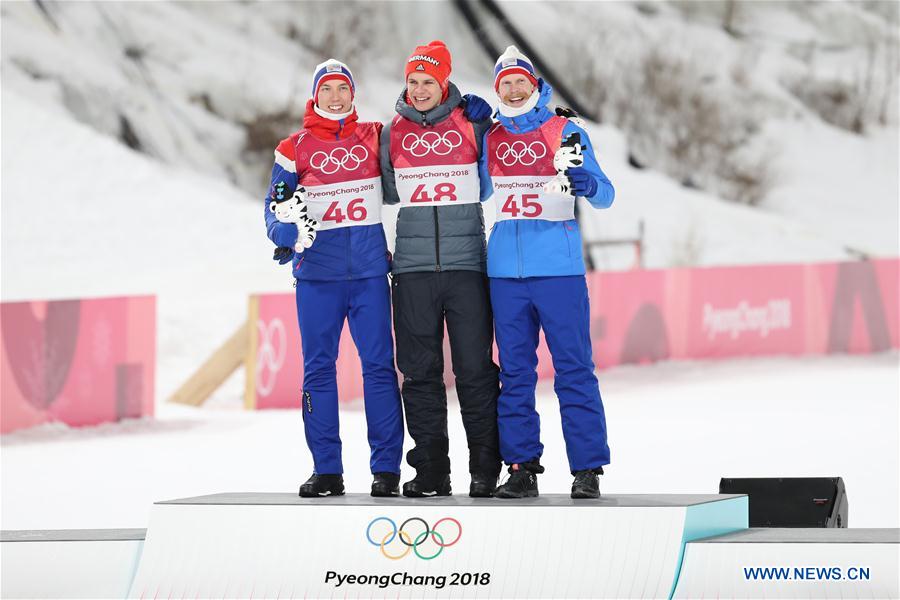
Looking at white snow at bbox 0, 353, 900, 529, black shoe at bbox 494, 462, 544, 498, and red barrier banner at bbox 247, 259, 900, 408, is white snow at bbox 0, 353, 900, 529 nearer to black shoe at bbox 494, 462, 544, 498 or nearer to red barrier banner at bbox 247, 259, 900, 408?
red barrier banner at bbox 247, 259, 900, 408

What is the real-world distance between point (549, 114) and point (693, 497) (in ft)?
5.02

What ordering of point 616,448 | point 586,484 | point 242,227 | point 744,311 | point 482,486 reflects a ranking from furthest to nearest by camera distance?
point 242,227 → point 744,311 → point 616,448 → point 482,486 → point 586,484

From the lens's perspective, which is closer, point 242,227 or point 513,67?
point 513,67

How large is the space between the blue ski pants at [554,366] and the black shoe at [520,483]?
0.03 m

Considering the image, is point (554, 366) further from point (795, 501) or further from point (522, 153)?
point (795, 501)

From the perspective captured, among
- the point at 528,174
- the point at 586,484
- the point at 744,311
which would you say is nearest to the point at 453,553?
the point at 586,484

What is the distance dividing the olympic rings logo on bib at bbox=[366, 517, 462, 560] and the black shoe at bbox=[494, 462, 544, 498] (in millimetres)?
409

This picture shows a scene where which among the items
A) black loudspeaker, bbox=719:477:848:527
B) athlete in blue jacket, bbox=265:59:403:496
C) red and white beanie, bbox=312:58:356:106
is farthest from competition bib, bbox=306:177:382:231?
black loudspeaker, bbox=719:477:848:527

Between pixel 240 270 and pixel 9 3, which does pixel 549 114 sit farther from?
pixel 9 3

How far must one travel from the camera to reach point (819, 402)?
10445 millimetres

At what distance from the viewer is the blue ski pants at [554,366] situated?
466cm

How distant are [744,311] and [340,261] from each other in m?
9.21

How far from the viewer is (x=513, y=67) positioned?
4.71 metres

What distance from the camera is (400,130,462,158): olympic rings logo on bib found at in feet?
15.7
